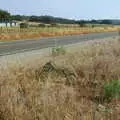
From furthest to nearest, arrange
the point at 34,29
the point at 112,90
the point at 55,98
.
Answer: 1. the point at 34,29
2. the point at 112,90
3. the point at 55,98

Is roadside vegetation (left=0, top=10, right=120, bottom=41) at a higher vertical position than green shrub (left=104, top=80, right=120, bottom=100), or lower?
lower

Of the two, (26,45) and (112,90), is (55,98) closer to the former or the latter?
(112,90)

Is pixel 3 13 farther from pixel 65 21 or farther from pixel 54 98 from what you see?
pixel 54 98

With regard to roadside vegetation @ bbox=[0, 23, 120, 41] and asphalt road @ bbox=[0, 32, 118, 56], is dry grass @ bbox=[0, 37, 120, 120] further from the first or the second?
roadside vegetation @ bbox=[0, 23, 120, 41]

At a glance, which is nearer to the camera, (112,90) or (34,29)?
(112,90)

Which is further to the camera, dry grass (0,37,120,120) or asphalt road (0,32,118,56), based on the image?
asphalt road (0,32,118,56)

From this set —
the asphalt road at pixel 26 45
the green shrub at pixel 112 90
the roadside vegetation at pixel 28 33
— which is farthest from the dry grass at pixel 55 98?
the roadside vegetation at pixel 28 33

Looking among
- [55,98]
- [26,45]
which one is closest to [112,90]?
[55,98]

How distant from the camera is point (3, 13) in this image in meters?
104

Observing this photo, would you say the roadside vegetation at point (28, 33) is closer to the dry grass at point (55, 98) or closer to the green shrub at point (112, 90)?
the dry grass at point (55, 98)

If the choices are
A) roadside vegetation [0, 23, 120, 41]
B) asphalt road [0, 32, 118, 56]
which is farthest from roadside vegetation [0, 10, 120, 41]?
asphalt road [0, 32, 118, 56]

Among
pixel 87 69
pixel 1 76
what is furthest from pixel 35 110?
pixel 87 69

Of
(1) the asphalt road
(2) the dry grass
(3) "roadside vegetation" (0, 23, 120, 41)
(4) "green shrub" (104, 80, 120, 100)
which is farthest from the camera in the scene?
(3) "roadside vegetation" (0, 23, 120, 41)

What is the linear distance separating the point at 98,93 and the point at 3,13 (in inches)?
3776
